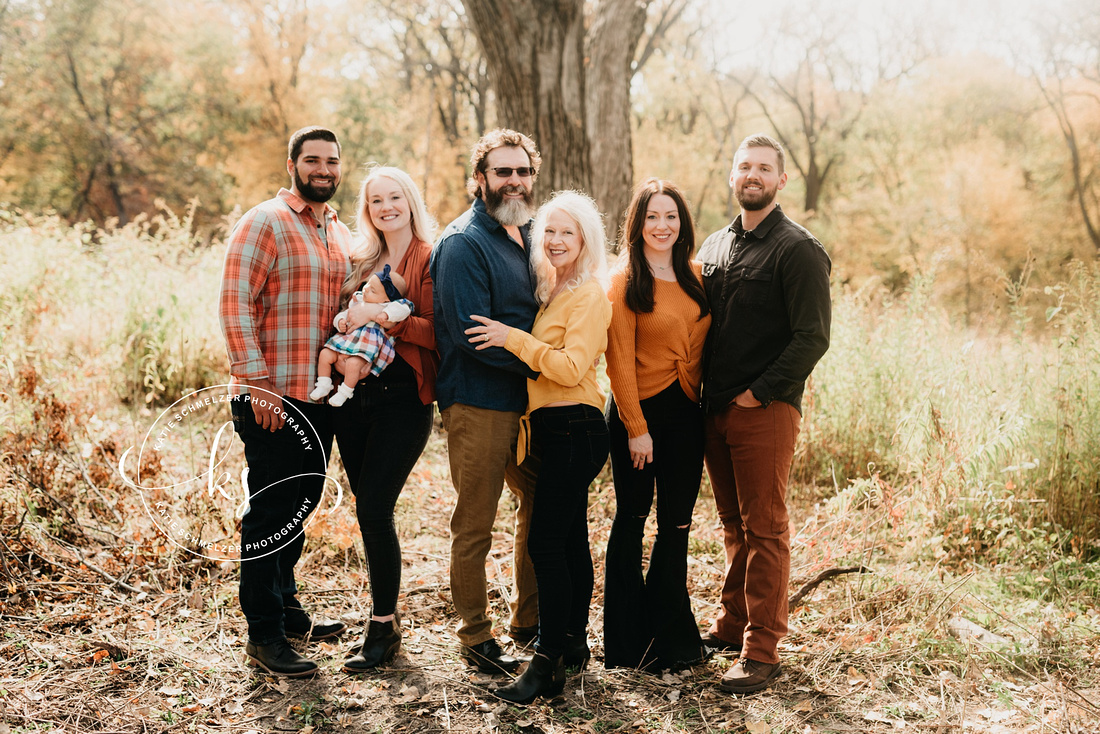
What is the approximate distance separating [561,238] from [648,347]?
0.62 m

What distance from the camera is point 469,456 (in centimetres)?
312

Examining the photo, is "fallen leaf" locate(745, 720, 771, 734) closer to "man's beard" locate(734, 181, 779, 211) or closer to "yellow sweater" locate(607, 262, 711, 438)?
"yellow sweater" locate(607, 262, 711, 438)

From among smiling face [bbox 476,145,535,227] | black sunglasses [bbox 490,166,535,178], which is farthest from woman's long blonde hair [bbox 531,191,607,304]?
black sunglasses [bbox 490,166,535,178]

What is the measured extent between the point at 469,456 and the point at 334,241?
3.87 ft

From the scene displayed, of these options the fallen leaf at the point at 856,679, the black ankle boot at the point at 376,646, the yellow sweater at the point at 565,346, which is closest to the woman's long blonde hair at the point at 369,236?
the yellow sweater at the point at 565,346

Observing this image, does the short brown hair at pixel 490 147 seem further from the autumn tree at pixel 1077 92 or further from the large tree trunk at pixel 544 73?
the autumn tree at pixel 1077 92

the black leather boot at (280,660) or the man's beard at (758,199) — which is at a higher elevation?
the man's beard at (758,199)

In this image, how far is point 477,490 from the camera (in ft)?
10.3

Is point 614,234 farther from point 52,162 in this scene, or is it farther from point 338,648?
point 52,162

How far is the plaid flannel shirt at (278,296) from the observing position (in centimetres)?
304

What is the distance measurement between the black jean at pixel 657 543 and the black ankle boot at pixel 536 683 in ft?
1.30

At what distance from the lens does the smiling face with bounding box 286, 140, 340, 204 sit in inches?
126

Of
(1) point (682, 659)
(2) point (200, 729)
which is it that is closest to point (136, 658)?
(2) point (200, 729)

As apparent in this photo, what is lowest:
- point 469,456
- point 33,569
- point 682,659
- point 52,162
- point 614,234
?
point 682,659
